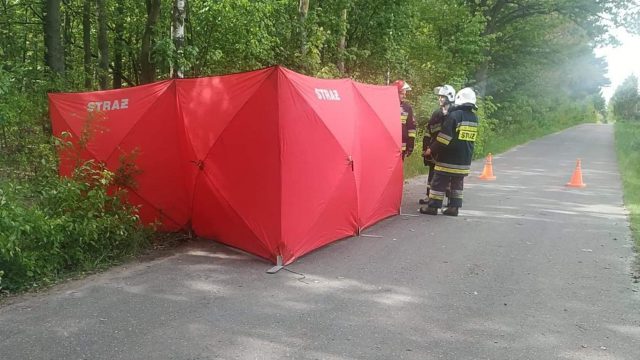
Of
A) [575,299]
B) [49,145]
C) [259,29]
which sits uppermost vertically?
[259,29]

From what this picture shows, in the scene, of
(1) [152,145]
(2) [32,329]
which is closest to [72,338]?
(2) [32,329]

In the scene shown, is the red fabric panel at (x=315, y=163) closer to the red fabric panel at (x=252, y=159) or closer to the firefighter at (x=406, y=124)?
the red fabric panel at (x=252, y=159)

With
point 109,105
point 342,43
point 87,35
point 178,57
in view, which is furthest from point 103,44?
point 109,105

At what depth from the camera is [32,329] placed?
153 inches

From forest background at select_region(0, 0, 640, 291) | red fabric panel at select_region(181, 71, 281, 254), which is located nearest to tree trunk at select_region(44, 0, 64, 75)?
forest background at select_region(0, 0, 640, 291)

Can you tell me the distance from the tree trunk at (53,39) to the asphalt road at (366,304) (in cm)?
572

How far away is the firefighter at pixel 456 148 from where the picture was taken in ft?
26.0

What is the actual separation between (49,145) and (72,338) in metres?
3.76

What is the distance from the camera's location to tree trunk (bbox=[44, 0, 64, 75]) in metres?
9.73

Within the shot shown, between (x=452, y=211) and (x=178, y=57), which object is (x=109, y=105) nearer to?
(x=178, y=57)

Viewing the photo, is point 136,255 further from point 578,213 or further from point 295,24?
point 295,24

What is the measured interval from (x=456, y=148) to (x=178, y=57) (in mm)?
5073

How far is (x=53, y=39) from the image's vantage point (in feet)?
32.1

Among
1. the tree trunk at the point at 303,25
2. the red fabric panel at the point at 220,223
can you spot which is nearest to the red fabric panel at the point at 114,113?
the red fabric panel at the point at 220,223
